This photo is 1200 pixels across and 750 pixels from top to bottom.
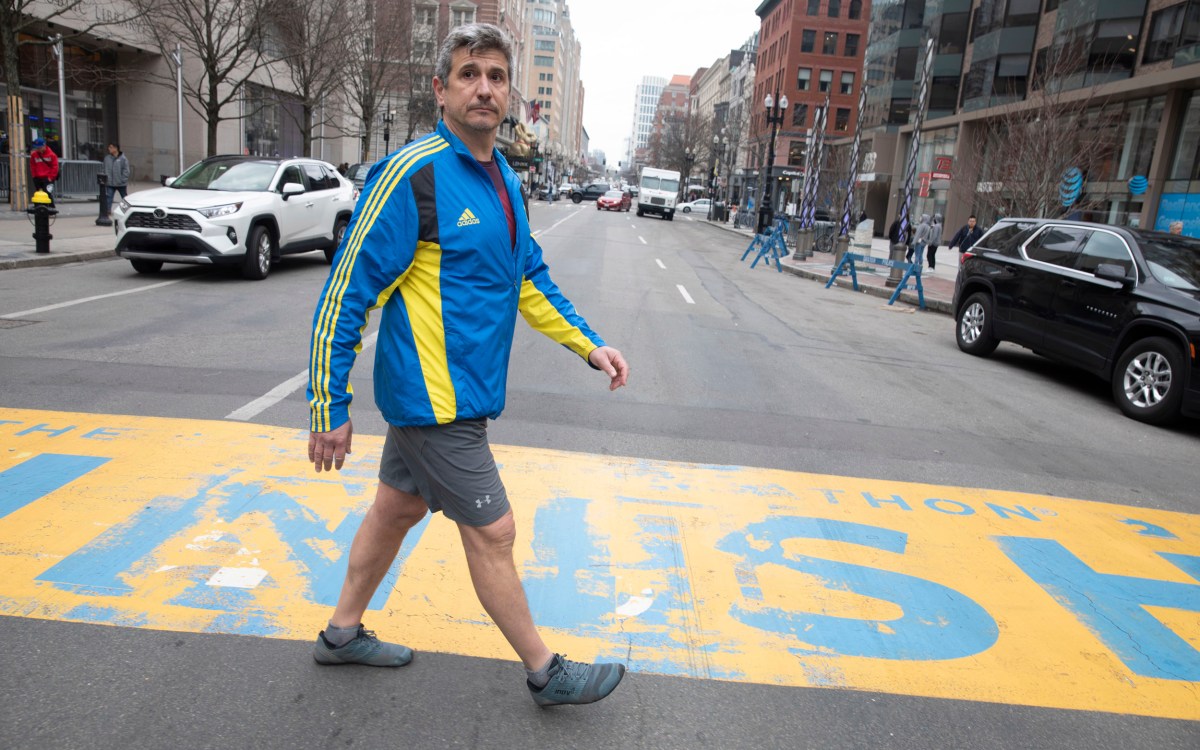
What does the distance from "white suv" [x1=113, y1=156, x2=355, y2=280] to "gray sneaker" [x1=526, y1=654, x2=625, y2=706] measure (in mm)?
10658

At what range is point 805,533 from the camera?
453 cm

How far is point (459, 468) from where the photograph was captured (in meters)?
2.55

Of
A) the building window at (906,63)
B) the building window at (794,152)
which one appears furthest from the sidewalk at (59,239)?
the building window at (794,152)

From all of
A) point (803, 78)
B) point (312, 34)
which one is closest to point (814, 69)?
point (803, 78)

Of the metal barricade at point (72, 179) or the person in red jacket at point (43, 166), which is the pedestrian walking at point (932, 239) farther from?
the metal barricade at point (72, 179)

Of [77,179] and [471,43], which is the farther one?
[77,179]

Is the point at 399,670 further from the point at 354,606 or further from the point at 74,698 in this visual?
the point at 74,698

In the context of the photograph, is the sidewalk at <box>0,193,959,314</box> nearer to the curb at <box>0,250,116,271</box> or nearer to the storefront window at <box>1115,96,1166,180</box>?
the curb at <box>0,250,116,271</box>

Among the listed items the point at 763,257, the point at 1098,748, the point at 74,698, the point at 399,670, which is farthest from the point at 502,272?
the point at 763,257

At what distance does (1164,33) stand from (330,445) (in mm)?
31228

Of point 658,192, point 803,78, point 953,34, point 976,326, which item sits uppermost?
point 803,78

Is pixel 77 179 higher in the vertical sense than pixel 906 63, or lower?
lower

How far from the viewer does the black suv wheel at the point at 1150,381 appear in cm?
Answer: 773

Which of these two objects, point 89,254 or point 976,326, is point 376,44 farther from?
point 976,326
